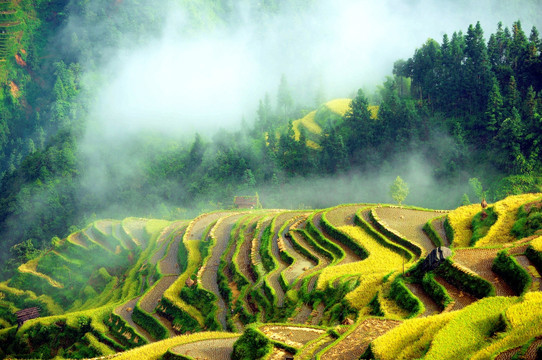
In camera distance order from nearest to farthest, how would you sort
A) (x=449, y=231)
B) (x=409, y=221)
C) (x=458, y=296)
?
(x=458, y=296) → (x=449, y=231) → (x=409, y=221)

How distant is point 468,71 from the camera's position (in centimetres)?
6888

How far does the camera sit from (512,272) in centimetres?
2222

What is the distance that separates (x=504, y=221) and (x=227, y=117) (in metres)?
86.5

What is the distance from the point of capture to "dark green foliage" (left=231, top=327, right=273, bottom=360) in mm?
21219

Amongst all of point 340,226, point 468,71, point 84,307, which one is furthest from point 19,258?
point 468,71

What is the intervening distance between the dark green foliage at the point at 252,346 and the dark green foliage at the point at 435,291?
755 cm

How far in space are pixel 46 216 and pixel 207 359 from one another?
82.9 meters

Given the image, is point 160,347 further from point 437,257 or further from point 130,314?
point 130,314

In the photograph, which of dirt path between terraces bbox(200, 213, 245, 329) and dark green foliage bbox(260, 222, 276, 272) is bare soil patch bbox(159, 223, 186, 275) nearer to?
dirt path between terraces bbox(200, 213, 245, 329)

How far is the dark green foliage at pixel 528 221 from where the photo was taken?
2916cm

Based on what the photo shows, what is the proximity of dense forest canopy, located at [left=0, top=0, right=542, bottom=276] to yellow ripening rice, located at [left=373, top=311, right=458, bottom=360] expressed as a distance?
41.6 metres

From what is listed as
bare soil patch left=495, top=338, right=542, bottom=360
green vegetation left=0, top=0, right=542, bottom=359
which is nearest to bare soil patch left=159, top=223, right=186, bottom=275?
green vegetation left=0, top=0, right=542, bottom=359

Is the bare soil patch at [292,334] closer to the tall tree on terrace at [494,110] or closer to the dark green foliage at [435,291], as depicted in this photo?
the dark green foliage at [435,291]

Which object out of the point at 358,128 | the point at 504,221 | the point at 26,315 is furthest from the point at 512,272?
the point at 358,128
